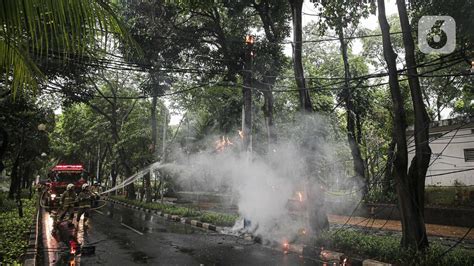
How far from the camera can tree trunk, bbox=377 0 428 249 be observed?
30.5 ft

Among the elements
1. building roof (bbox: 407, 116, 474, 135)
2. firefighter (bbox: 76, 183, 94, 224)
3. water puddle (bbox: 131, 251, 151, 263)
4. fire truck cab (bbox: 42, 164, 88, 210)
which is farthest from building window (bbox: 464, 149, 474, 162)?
fire truck cab (bbox: 42, 164, 88, 210)

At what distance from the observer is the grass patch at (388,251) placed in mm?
→ 8078

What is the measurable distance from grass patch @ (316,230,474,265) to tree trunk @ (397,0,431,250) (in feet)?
1.35

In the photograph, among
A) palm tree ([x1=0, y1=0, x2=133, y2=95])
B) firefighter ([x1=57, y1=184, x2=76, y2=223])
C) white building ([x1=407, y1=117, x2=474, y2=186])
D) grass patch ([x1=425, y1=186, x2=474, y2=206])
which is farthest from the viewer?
white building ([x1=407, y1=117, x2=474, y2=186])

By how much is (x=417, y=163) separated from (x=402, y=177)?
59 cm

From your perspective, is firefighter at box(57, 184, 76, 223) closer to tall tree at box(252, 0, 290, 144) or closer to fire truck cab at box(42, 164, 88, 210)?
fire truck cab at box(42, 164, 88, 210)

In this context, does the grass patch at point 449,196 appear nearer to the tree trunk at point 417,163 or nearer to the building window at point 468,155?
the building window at point 468,155

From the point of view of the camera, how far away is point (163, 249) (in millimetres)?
10914

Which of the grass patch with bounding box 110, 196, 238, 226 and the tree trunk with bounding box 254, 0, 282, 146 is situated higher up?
the tree trunk with bounding box 254, 0, 282, 146

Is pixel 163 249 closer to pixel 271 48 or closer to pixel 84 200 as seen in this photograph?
pixel 84 200

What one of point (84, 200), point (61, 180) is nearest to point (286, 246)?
point (84, 200)

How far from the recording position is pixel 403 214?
959 centimetres

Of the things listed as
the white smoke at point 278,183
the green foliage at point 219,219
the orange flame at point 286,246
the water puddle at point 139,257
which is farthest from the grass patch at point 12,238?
the white smoke at point 278,183

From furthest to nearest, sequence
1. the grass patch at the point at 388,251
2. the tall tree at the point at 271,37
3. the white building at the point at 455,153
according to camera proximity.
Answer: the white building at the point at 455,153 < the tall tree at the point at 271,37 < the grass patch at the point at 388,251
